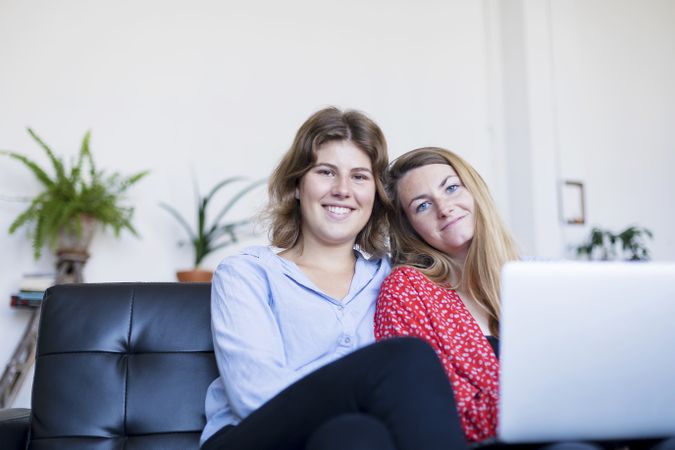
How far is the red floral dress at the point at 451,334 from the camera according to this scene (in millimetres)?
1368

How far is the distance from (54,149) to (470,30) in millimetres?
2812

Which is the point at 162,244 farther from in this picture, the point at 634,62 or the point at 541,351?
the point at 634,62

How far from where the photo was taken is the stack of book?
300 cm

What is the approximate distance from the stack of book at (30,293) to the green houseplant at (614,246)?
313 centimetres

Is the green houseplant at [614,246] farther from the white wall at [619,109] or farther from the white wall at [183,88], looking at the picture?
the white wall at [183,88]

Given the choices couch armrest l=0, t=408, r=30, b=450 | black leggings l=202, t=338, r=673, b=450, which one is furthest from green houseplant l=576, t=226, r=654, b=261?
couch armrest l=0, t=408, r=30, b=450

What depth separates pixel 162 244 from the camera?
352cm

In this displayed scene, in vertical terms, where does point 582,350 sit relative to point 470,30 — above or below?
below

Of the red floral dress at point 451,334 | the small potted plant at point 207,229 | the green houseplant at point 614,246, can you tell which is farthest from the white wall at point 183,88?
the red floral dress at point 451,334

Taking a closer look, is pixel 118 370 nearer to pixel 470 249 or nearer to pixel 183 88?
pixel 470 249

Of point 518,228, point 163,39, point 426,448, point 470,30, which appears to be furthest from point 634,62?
point 426,448

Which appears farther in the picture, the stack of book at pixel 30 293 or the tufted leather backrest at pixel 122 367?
the stack of book at pixel 30 293

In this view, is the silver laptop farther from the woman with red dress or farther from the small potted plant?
the small potted plant

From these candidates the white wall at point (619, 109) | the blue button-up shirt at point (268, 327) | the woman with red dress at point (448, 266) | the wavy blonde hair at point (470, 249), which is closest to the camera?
the blue button-up shirt at point (268, 327)
